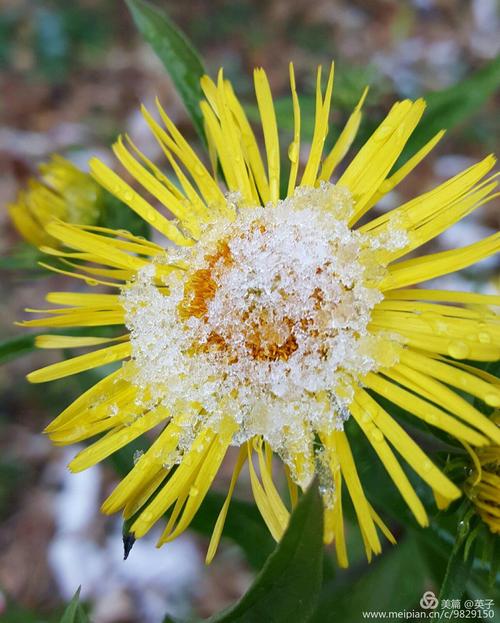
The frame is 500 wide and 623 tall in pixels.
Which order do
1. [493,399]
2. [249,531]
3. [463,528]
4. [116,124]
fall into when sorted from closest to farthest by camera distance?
1. [493,399]
2. [463,528]
3. [249,531]
4. [116,124]

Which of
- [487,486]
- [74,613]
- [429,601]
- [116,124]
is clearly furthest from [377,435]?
[116,124]

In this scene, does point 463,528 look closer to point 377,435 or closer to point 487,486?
point 487,486

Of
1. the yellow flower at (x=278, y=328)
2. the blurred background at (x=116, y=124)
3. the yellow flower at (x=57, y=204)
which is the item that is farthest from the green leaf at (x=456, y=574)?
the blurred background at (x=116, y=124)

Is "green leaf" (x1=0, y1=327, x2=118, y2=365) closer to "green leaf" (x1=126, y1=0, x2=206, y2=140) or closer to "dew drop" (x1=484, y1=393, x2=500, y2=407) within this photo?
"green leaf" (x1=126, y1=0, x2=206, y2=140)

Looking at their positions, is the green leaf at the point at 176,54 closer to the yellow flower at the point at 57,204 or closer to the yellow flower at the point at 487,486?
the yellow flower at the point at 57,204

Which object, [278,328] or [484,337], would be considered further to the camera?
[278,328]

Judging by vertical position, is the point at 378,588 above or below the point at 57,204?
below
